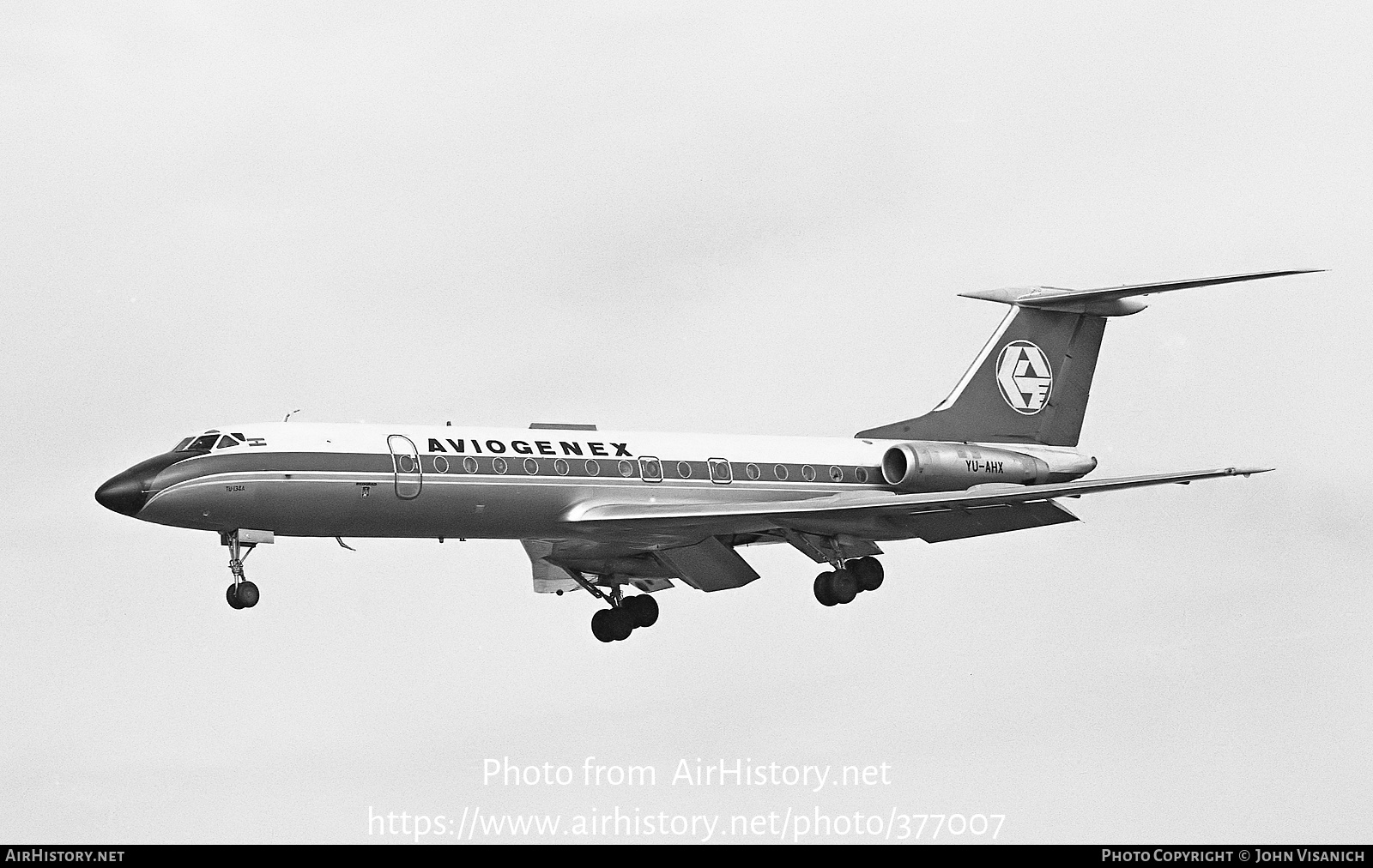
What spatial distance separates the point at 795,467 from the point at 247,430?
10659mm

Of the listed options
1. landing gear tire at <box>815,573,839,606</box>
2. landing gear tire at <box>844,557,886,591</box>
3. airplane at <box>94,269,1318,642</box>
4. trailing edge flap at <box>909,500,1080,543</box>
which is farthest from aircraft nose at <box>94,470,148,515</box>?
trailing edge flap at <box>909,500,1080,543</box>

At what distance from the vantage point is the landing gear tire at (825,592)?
36.7m

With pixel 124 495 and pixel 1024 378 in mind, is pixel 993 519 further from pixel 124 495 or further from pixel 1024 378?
pixel 124 495

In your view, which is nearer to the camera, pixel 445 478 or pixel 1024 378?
pixel 445 478

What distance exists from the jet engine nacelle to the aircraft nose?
1450cm

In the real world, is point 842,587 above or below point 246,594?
above

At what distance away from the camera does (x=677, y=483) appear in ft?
117

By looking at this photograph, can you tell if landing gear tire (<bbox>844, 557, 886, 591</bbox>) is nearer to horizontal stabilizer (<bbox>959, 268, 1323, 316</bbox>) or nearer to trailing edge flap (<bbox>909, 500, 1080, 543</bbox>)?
trailing edge flap (<bbox>909, 500, 1080, 543</bbox>)

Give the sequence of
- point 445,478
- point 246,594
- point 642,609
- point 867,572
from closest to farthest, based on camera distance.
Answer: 1. point 246,594
2. point 445,478
3. point 867,572
4. point 642,609

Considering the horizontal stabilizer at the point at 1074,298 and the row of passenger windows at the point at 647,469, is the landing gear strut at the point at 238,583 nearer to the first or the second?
the row of passenger windows at the point at 647,469

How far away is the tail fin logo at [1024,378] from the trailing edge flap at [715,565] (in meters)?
7.94

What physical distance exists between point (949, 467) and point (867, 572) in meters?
2.88

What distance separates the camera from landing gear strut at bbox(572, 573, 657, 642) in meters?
39.0

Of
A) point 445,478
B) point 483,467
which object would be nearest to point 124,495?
point 445,478
